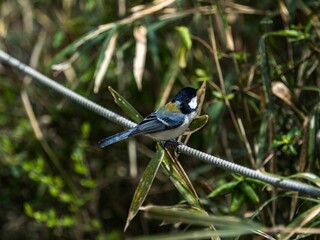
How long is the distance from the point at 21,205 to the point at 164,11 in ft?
5.43

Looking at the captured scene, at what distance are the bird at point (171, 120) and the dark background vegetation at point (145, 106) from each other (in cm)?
29

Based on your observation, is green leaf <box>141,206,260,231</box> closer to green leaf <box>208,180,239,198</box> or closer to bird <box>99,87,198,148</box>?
bird <box>99,87,198,148</box>

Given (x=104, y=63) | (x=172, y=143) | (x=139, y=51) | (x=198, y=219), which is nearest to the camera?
(x=198, y=219)

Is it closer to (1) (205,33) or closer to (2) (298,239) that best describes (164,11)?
(1) (205,33)

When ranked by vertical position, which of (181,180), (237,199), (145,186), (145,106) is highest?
(145,186)

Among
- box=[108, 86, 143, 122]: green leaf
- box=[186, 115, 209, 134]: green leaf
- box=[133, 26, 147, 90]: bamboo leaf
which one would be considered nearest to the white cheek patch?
box=[186, 115, 209, 134]: green leaf

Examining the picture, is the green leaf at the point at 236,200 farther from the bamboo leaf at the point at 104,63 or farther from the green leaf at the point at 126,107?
the bamboo leaf at the point at 104,63

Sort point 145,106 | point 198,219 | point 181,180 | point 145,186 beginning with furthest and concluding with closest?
point 145,106 → point 181,180 → point 145,186 → point 198,219

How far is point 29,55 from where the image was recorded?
4465 mm

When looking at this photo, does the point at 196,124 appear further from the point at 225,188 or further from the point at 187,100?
the point at 225,188

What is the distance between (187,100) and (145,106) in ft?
4.44

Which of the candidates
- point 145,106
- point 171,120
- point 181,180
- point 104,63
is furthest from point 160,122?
point 145,106

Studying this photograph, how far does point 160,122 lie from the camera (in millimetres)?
2609

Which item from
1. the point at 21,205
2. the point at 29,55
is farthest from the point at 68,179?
the point at 29,55
